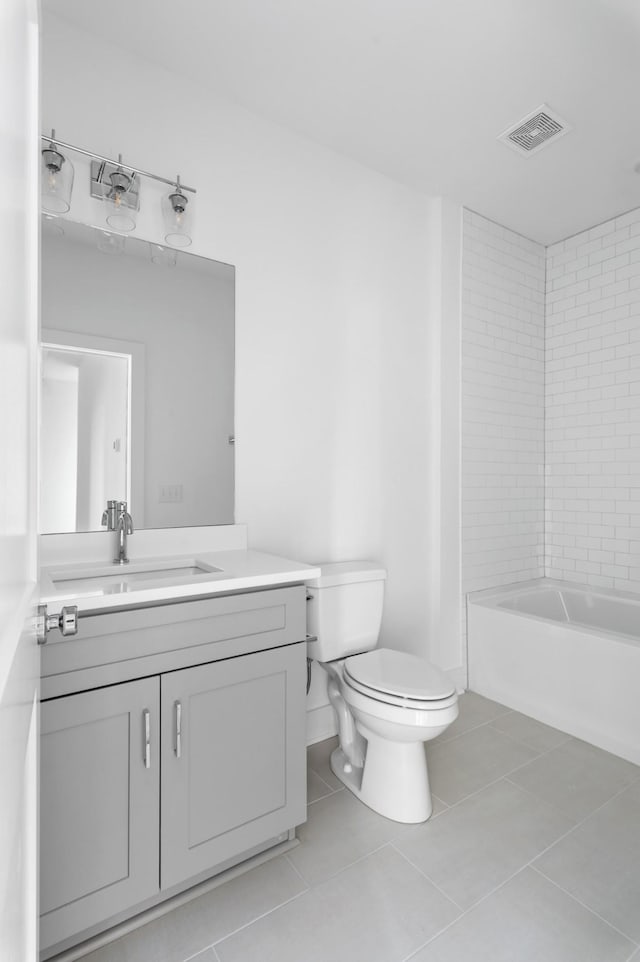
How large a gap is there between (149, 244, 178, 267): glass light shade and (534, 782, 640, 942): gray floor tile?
245 cm

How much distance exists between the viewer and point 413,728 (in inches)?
67.7

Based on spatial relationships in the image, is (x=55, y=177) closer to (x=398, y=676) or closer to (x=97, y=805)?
(x=97, y=805)

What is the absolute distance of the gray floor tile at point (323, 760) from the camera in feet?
6.73

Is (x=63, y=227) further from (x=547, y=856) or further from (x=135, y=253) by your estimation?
(x=547, y=856)

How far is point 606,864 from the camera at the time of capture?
1615 mm

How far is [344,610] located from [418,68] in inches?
84.2

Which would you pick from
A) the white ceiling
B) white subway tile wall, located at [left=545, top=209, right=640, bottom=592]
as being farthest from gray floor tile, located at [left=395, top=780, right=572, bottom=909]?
the white ceiling

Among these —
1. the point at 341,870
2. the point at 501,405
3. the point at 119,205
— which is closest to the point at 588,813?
the point at 341,870

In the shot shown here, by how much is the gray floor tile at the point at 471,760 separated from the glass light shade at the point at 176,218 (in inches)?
92.4

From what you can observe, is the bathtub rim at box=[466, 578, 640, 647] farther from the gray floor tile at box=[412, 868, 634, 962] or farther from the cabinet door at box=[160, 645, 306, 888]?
the cabinet door at box=[160, 645, 306, 888]

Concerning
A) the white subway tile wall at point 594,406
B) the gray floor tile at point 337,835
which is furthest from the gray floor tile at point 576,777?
the white subway tile wall at point 594,406

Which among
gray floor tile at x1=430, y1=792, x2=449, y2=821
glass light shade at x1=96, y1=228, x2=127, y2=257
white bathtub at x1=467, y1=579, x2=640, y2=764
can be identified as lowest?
gray floor tile at x1=430, y1=792, x2=449, y2=821

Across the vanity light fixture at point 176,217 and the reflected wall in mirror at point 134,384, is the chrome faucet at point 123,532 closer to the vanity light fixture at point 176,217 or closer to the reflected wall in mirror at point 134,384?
the reflected wall in mirror at point 134,384

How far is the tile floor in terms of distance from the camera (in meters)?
1.32
